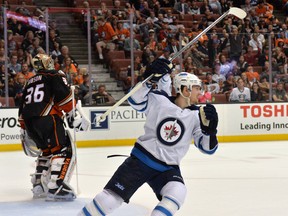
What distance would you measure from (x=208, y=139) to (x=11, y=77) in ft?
20.8

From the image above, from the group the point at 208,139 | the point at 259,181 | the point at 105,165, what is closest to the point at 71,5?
the point at 105,165

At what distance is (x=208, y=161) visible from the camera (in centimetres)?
784

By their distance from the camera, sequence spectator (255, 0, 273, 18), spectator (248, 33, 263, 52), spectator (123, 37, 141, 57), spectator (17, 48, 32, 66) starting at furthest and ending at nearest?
spectator (255, 0, 273, 18) → spectator (248, 33, 263, 52) → spectator (123, 37, 141, 57) → spectator (17, 48, 32, 66)

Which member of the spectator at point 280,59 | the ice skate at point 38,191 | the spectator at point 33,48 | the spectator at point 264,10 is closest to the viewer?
the ice skate at point 38,191

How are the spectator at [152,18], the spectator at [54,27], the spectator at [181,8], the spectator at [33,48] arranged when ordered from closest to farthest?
1. the spectator at [33,48]
2. the spectator at [54,27]
3. the spectator at [152,18]
4. the spectator at [181,8]

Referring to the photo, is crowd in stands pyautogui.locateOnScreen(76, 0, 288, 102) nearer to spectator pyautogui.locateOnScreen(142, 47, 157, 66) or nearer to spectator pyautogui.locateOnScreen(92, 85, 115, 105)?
spectator pyautogui.locateOnScreen(142, 47, 157, 66)

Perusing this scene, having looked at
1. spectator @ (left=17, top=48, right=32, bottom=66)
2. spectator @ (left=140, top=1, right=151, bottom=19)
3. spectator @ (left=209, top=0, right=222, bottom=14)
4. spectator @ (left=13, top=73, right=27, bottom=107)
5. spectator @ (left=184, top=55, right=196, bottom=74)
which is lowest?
spectator @ (left=13, top=73, right=27, bottom=107)

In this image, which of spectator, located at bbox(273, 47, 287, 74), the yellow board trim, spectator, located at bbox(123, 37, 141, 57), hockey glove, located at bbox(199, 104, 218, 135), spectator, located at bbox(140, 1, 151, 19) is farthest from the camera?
spectator, located at bbox(140, 1, 151, 19)

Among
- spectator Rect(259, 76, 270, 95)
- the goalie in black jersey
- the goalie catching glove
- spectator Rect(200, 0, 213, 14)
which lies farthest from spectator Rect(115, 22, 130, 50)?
the goalie catching glove

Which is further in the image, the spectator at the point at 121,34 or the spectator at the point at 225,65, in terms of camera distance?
the spectator at the point at 225,65

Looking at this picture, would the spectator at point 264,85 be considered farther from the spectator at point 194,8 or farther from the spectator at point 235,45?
the spectator at point 194,8

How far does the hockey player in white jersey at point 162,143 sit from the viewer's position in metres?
3.38

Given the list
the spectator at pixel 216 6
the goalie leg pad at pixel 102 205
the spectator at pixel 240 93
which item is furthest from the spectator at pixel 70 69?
the goalie leg pad at pixel 102 205

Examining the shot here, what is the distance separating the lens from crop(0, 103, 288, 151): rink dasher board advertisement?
993 centimetres
